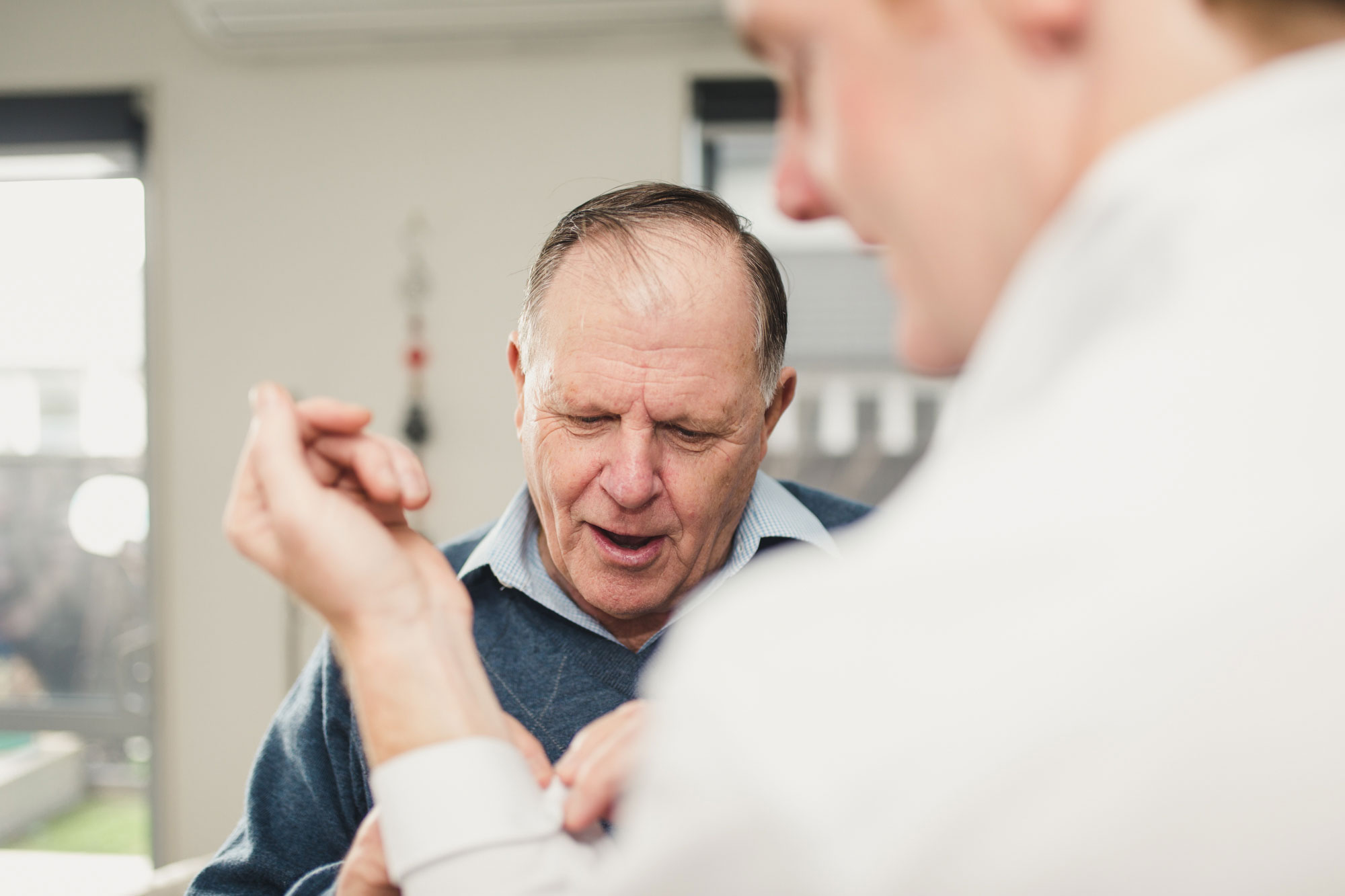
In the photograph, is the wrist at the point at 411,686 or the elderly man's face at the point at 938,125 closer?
the elderly man's face at the point at 938,125

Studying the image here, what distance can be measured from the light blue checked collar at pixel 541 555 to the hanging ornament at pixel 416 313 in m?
1.61

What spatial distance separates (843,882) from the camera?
28 centimetres

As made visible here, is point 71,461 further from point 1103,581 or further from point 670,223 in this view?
point 1103,581

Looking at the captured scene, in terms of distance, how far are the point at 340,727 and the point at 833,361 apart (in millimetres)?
2156

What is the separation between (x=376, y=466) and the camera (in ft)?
2.14

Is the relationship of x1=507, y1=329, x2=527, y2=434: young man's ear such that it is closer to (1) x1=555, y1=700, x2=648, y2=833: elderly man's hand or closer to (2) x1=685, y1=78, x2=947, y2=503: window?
(1) x1=555, y1=700, x2=648, y2=833: elderly man's hand

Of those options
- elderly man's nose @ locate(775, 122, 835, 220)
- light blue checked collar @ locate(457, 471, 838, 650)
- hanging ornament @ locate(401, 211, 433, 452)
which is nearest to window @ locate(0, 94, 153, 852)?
hanging ornament @ locate(401, 211, 433, 452)

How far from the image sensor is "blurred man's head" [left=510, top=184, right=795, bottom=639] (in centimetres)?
111

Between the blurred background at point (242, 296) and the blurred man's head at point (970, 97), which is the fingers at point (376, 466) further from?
the blurred background at point (242, 296)

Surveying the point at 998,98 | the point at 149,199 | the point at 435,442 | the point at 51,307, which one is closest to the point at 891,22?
the point at 998,98

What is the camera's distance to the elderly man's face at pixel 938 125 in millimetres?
365

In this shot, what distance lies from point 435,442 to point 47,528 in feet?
4.35

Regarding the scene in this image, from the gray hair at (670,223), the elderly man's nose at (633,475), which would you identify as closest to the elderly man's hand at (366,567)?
the elderly man's nose at (633,475)

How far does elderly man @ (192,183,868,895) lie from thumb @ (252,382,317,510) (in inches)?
20.9
